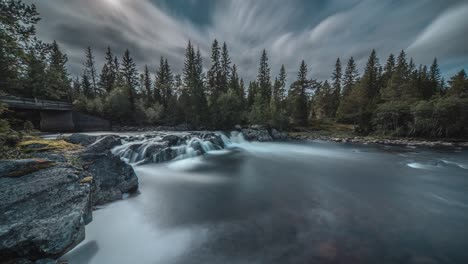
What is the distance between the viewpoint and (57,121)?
21.6 meters

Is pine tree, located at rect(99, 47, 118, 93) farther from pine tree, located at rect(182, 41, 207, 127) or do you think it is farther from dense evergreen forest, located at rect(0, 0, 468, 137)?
pine tree, located at rect(182, 41, 207, 127)

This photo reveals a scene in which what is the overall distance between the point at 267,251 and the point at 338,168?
29.3ft

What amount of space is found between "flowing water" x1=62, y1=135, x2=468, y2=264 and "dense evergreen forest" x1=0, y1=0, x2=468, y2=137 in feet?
19.9

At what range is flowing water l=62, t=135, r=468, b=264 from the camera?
3.25m

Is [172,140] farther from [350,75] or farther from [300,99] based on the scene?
[350,75]

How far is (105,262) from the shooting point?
2.96 m

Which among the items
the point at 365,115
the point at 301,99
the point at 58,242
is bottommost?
the point at 58,242

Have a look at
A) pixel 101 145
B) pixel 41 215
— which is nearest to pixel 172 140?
pixel 101 145

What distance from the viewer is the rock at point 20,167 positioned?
368 centimetres

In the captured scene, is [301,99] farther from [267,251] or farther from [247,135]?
[267,251]

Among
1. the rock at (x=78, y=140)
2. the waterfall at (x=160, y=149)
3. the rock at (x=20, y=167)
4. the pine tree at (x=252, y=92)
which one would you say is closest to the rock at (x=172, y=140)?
the waterfall at (x=160, y=149)

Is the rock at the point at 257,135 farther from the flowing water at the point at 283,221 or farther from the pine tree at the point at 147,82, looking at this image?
the pine tree at the point at 147,82

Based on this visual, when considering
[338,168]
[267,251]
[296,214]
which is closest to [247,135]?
[338,168]

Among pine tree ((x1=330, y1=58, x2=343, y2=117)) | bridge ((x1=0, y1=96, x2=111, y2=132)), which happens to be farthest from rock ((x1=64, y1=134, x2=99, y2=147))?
pine tree ((x1=330, y1=58, x2=343, y2=117))
